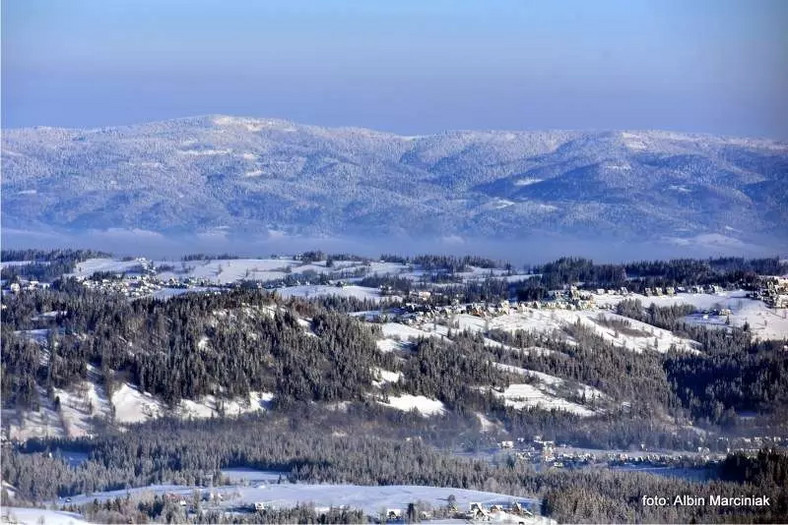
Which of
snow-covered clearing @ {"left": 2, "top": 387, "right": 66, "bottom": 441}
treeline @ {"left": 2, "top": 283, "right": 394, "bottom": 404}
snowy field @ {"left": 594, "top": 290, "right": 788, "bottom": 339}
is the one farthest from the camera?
snowy field @ {"left": 594, "top": 290, "right": 788, "bottom": 339}

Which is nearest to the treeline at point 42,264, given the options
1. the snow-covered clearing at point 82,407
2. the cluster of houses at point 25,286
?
the cluster of houses at point 25,286

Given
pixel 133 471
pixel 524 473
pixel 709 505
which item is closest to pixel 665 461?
pixel 524 473

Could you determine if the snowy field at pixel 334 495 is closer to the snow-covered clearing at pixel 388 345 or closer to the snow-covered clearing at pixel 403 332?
the snow-covered clearing at pixel 388 345

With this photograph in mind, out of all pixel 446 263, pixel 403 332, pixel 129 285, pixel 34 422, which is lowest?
pixel 34 422

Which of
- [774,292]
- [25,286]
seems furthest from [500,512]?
[25,286]

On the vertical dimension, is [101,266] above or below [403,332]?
above

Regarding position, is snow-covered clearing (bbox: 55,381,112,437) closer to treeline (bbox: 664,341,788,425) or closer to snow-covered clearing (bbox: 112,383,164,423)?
snow-covered clearing (bbox: 112,383,164,423)

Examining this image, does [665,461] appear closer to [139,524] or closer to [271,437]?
[271,437]

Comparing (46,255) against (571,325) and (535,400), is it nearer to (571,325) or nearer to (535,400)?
(571,325)

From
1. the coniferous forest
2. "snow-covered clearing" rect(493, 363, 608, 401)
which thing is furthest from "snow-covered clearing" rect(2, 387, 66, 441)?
"snow-covered clearing" rect(493, 363, 608, 401)
